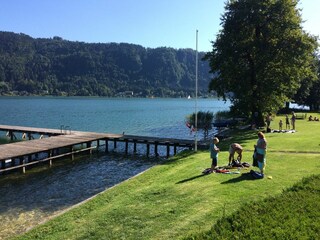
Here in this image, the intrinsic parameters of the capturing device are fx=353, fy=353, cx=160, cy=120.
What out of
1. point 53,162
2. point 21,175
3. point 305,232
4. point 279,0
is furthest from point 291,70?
point 305,232

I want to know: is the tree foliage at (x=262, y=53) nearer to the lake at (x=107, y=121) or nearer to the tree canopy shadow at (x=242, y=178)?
the lake at (x=107, y=121)

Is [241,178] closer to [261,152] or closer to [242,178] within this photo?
[242,178]

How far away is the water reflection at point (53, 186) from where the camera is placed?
58.7ft

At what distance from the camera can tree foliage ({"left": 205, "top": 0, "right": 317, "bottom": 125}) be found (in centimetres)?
3872

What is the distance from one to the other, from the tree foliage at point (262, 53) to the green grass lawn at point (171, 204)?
2015 centimetres

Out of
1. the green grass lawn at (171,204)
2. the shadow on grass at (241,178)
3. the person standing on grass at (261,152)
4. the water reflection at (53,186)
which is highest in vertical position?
the person standing on grass at (261,152)

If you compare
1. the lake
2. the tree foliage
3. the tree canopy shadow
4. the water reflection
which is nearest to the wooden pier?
the water reflection

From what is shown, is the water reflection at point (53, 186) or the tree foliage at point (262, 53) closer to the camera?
the water reflection at point (53, 186)

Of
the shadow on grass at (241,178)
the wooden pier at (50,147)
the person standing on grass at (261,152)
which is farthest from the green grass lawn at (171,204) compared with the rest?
the wooden pier at (50,147)

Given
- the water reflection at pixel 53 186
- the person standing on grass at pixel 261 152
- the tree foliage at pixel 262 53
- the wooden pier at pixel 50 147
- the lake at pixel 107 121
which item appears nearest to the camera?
the person standing on grass at pixel 261 152

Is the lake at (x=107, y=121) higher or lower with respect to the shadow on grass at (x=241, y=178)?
lower

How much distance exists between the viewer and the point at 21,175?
2905cm

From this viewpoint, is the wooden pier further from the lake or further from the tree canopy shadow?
the tree canopy shadow

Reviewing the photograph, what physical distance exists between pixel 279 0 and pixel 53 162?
30.0 m
